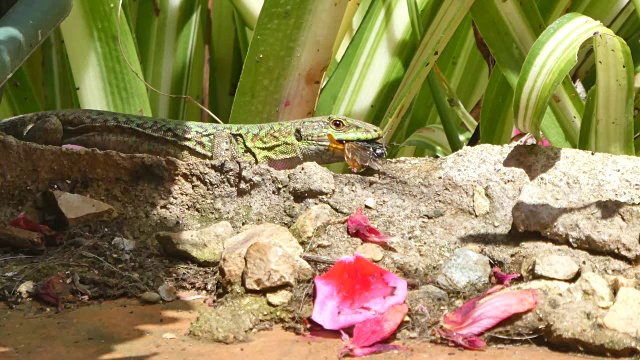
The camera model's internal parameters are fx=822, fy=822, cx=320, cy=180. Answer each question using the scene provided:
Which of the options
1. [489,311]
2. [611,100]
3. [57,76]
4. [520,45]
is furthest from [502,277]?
[57,76]

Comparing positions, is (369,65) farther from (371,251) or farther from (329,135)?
(371,251)

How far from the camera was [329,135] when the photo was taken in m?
3.97

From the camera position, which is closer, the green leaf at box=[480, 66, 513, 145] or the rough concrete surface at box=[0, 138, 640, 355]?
the rough concrete surface at box=[0, 138, 640, 355]

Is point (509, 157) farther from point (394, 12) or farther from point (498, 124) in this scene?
point (394, 12)

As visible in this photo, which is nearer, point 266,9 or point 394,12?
point 266,9

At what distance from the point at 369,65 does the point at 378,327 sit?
196 cm

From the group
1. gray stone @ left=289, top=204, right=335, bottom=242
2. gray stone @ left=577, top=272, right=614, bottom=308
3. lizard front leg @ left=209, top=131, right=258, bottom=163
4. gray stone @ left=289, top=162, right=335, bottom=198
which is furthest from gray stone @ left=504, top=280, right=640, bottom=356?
lizard front leg @ left=209, top=131, right=258, bottom=163

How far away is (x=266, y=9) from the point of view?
3.48 m

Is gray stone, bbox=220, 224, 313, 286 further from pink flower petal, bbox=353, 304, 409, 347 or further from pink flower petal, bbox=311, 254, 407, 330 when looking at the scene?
pink flower petal, bbox=353, 304, 409, 347

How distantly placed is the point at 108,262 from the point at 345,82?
1772 mm

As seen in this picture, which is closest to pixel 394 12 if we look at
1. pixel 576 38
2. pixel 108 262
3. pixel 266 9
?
pixel 266 9

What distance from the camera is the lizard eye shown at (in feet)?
12.8

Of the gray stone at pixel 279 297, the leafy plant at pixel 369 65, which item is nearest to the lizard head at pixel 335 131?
the leafy plant at pixel 369 65

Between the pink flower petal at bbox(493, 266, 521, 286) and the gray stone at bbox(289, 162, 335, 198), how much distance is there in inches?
25.5
